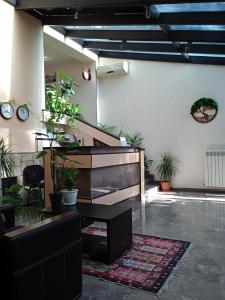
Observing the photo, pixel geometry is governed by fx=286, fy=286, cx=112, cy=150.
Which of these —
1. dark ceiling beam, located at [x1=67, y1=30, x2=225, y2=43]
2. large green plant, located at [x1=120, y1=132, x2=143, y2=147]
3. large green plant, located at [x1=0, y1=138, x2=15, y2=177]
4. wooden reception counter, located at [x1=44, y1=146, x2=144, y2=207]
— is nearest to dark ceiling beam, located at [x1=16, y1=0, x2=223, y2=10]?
dark ceiling beam, located at [x1=67, y1=30, x2=225, y2=43]

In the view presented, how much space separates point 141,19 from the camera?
492 centimetres

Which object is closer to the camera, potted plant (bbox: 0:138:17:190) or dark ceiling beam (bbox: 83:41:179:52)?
potted plant (bbox: 0:138:17:190)

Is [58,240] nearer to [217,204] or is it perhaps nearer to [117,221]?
[117,221]

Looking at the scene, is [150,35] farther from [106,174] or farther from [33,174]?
[33,174]

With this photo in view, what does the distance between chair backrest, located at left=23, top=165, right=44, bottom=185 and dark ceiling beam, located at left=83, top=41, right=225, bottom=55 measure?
3.61 m

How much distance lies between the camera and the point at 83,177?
4.57 metres

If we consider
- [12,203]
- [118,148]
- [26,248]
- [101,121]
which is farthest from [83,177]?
[101,121]

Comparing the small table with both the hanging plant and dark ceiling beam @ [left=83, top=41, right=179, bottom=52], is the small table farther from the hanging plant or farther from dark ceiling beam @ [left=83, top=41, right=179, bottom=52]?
the hanging plant

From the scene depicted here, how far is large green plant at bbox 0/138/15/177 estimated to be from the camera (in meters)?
4.86

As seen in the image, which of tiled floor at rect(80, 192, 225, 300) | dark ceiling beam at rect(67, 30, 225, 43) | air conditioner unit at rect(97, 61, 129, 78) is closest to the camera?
tiled floor at rect(80, 192, 225, 300)

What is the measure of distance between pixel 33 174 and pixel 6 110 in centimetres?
125

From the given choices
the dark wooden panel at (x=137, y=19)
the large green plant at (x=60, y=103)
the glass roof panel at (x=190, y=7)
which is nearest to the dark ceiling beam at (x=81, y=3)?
the glass roof panel at (x=190, y=7)

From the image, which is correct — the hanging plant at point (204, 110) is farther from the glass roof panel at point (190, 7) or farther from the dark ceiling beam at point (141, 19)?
the glass roof panel at point (190, 7)

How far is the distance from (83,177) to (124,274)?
2192 millimetres
